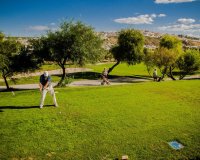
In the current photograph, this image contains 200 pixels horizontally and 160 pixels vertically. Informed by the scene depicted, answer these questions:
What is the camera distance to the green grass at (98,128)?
36.8ft

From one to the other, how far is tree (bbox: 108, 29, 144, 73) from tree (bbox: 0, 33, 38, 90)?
27.6 meters

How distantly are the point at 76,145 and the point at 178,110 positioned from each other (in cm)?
874

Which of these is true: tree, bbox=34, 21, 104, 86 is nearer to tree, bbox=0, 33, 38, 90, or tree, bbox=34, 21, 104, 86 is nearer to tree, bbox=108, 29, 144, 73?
tree, bbox=0, 33, 38, 90

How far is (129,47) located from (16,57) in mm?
30265

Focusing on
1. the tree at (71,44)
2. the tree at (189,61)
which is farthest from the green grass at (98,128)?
the tree at (189,61)

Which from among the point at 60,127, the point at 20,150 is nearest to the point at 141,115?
the point at 60,127

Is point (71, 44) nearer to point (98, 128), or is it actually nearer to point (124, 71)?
point (98, 128)

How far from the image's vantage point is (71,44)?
33.6m

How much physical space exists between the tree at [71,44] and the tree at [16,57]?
256 centimetres

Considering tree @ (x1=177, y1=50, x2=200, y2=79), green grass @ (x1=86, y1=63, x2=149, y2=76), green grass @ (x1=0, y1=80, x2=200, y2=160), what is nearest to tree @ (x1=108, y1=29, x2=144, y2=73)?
green grass @ (x1=86, y1=63, x2=149, y2=76)

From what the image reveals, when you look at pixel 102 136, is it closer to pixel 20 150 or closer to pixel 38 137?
pixel 38 137

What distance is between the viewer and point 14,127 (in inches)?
527

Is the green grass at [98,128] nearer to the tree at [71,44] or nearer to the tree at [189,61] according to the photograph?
the tree at [71,44]

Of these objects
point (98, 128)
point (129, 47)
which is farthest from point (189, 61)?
point (98, 128)
